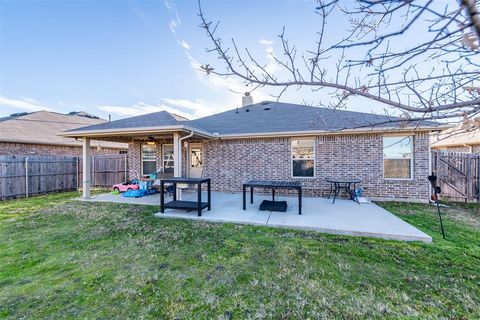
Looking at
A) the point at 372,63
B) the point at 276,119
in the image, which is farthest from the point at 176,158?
the point at 372,63

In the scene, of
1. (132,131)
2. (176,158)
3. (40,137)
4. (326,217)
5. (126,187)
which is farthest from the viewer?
(40,137)

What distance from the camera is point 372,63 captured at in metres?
1.65

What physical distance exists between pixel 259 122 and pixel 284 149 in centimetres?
197

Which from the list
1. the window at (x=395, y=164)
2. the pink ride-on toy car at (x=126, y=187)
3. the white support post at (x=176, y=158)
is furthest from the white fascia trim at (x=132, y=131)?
the window at (x=395, y=164)

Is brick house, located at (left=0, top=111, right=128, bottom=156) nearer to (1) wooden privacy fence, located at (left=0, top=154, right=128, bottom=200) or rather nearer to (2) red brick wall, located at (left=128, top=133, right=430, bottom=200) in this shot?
(1) wooden privacy fence, located at (left=0, top=154, right=128, bottom=200)

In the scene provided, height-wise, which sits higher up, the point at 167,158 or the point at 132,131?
the point at 132,131

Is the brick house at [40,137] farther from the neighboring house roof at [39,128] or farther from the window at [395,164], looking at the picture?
the window at [395,164]

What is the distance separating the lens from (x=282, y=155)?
8.82 metres

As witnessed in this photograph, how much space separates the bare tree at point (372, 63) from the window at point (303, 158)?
6.78 meters

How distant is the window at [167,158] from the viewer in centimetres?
1056

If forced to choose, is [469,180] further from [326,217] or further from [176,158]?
[176,158]

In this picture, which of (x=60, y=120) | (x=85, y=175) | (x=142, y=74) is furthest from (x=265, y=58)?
(x=60, y=120)

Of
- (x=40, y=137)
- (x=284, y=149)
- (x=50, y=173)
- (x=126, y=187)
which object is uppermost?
(x=40, y=137)

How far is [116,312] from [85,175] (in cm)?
801
